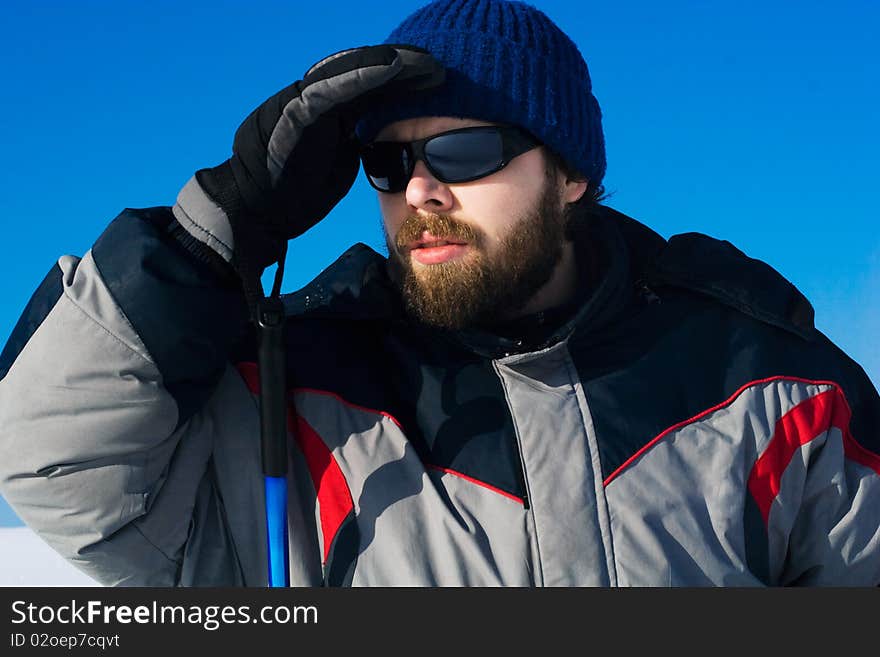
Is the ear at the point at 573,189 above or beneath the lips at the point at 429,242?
above

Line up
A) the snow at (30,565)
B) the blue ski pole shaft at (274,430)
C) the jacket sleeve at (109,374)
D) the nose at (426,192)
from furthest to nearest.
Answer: the snow at (30,565) → the nose at (426,192) → the blue ski pole shaft at (274,430) → the jacket sleeve at (109,374)

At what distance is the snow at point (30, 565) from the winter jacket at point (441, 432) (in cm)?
558

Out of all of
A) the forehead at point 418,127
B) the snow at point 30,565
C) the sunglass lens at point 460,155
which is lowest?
the sunglass lens at point 460,155

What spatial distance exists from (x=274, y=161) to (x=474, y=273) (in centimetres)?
74

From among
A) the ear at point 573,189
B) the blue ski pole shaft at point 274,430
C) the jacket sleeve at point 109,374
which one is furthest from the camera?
the ear at point 573,189

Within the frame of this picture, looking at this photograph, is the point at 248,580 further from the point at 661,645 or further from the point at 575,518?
the point at 661,645

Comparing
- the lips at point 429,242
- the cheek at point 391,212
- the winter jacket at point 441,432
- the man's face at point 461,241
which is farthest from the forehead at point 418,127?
the winter jacket at point 441,432

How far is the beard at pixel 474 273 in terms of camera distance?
2.76m

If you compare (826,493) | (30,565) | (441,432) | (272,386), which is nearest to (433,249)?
(441,432)

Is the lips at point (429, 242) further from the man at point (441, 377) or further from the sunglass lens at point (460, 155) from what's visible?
the sunglass lens at point (460, 155)

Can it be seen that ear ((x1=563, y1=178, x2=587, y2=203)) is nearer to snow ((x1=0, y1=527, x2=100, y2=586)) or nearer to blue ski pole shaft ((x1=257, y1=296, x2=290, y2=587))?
blue ski pole shaft ((x1=257, y1=296, x2=290, y2=587))

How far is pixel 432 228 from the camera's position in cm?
279

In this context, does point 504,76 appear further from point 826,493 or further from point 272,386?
point 826,493

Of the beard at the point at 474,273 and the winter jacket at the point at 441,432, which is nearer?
the winter jacket at the point at 441,432
